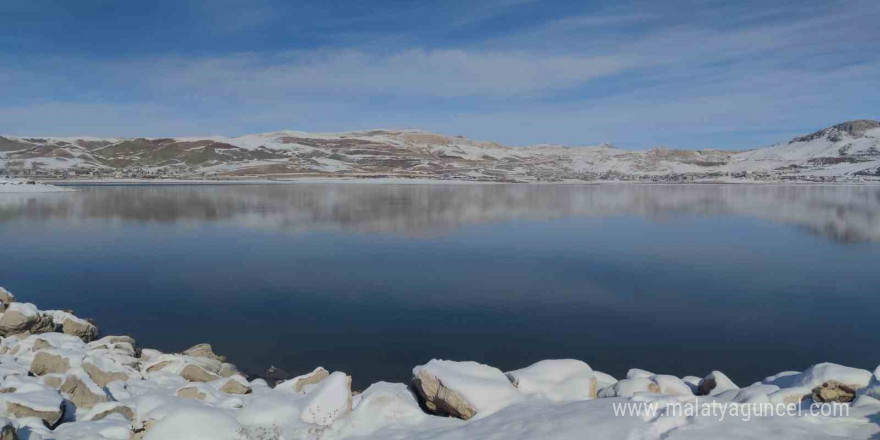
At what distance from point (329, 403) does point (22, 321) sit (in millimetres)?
9065

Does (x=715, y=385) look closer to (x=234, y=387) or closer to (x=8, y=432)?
(x=234, y=387)

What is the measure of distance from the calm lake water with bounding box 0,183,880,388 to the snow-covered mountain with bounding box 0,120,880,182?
9473 centimetres

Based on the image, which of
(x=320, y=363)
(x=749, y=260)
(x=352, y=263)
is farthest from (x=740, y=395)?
(x=749, y=260)

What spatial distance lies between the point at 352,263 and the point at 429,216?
2041 cm

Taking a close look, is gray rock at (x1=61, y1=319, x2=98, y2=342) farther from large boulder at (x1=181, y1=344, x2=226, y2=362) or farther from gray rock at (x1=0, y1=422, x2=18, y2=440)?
gray rock at (x1=0, y1=422, x2=18, y2=440)

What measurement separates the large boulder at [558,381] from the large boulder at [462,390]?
1.04 ft

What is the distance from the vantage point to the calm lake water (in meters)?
14.5

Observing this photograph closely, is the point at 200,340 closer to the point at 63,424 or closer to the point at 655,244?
the point at 63,424

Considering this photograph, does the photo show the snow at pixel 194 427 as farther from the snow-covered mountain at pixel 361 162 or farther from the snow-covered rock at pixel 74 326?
the snow-covered mountain at pixel 361 162

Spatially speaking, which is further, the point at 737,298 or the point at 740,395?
the point at 737,298

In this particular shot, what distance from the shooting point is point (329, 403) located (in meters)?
8.95

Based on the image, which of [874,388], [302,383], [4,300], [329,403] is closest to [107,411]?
[302,383]

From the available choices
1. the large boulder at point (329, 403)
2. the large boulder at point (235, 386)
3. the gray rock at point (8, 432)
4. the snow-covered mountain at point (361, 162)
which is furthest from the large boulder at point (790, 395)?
the snow-covered mountain at point (361, 162)

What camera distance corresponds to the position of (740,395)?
8.43 meters
